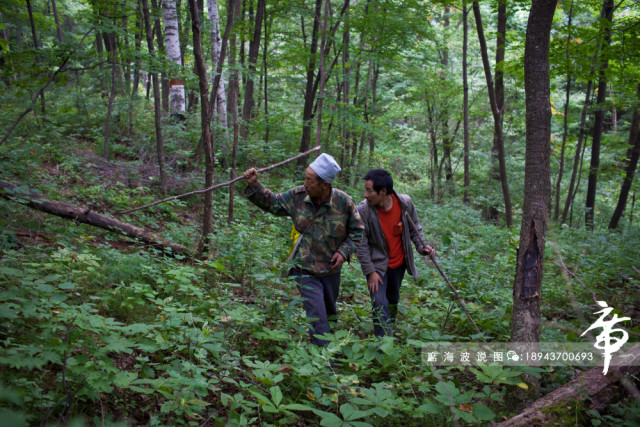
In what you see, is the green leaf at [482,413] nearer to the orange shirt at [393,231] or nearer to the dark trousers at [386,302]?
the dark trousers at [386,302]

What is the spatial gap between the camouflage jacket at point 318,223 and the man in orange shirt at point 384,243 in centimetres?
33

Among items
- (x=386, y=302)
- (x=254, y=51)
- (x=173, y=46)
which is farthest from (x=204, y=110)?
(x=173, y=46)

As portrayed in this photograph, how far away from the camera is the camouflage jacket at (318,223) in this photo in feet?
14.0

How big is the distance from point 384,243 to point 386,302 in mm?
694

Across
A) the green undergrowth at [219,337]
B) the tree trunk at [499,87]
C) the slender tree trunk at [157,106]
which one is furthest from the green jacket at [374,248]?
the tree trunk at [499,87]

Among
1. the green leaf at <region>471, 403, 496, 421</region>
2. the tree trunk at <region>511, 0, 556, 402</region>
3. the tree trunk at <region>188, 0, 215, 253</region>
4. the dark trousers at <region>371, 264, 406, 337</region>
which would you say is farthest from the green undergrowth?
the tree trunk at <region>188, 0, 215, 253</region>

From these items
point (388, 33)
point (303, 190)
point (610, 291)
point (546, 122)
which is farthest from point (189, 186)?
point (610, 291)

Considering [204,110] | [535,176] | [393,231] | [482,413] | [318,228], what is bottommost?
[482,413]

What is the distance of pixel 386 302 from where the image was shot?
4672mm

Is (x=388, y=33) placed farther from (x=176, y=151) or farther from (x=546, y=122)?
(x=546, y=122)

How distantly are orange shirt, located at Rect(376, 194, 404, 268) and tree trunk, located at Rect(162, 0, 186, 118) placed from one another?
8.75m

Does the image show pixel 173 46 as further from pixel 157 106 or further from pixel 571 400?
pixel 571 400

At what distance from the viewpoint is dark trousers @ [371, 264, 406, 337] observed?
4.44 m

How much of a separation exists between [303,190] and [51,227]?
12.6ft
